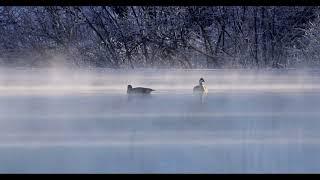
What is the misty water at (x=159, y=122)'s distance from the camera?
2592 millimetres

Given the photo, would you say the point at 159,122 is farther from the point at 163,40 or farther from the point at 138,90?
the point at 163,40

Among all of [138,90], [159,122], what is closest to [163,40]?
[138,90]

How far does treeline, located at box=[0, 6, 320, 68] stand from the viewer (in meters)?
2.82

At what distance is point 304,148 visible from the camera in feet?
8.77

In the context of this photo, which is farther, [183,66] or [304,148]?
[183,66]

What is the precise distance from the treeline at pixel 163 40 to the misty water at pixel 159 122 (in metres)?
0.06

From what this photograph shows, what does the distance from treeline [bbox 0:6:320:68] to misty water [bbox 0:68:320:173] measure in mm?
59

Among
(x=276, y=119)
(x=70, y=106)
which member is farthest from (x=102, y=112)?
(x=276, y=119)

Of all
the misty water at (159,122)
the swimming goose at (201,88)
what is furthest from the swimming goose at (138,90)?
the swimming goose at (201,88)

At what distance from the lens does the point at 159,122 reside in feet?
8.98

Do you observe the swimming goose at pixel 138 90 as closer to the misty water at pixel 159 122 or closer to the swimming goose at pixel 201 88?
the misty water at pixel 159 122

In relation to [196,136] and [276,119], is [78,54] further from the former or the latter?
[276,119]

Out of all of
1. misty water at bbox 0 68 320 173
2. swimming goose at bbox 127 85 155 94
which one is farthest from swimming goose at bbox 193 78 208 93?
swimming goose at bbox 127 85 155 94

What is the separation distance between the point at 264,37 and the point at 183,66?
1.40ft
